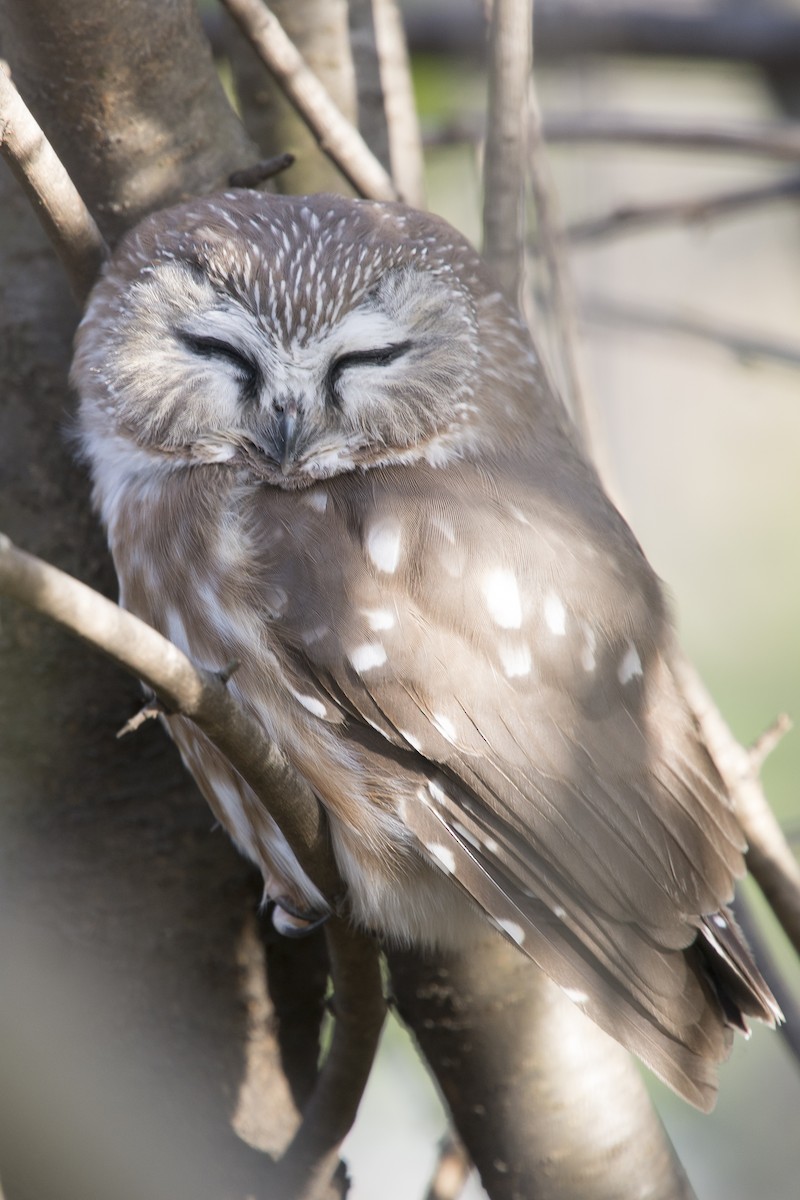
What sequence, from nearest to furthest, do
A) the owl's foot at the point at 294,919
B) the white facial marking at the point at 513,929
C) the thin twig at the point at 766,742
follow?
the white facial marking at the point at 513,929
the owl's foot at the point at 294,919
the thin twig at the point at 766,742

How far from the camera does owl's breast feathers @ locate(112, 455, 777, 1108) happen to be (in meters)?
2.22

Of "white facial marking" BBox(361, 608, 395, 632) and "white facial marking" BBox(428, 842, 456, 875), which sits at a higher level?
"white facial marking" BBox(361, 608, 395, 632)

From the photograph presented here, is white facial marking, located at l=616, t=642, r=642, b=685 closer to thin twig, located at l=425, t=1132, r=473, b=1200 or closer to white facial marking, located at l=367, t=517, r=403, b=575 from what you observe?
white facial marking, located at l=367, t=517, r=403, b=575

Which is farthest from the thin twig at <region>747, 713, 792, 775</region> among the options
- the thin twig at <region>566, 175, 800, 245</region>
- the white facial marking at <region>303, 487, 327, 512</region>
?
the thin twig at <region>566, 175, 800, 245</region>

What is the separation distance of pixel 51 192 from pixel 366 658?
36.5 inches

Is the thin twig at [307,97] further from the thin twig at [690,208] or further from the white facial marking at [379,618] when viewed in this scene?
the thin twig at [690,208]

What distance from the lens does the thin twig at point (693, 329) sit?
3.54 m

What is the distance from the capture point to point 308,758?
2309 mm

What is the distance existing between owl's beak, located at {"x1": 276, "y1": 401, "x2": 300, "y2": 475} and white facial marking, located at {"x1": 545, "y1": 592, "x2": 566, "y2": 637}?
0.54 m

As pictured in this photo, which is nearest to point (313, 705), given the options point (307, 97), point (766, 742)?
point (766, 742)

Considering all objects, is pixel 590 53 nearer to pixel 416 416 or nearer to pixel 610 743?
pixel 416 416

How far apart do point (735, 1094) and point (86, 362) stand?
4.32 metres

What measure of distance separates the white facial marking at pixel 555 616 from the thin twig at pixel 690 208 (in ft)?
5.63

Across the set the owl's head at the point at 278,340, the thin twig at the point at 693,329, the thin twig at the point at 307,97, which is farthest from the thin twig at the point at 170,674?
the thin twig at the point at 693,329
